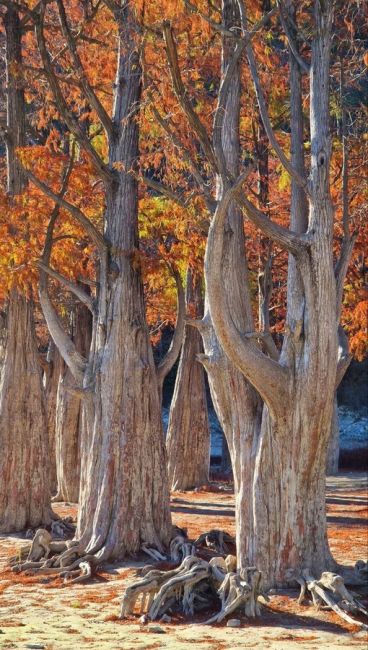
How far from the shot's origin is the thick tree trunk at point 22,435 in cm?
1727

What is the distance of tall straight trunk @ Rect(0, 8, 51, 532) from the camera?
680 inches

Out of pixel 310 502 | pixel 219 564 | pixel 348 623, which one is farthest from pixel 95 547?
pixel 348 623

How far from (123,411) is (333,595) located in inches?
201

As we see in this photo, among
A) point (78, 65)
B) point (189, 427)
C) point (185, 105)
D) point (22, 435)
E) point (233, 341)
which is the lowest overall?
point (22, 435)

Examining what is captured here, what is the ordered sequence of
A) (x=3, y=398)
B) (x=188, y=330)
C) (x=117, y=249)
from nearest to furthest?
(x=117, y=249)
(x=3, y=398)
(x=188, y=330)

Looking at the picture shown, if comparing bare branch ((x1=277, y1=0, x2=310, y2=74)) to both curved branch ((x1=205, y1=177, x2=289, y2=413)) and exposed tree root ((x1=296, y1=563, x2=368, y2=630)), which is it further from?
exposed tree root ((x1=296, y1=563, x2=368, y2=630))

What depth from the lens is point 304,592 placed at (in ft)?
35.2

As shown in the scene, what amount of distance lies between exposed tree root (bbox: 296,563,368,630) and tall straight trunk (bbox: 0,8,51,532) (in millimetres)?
7419

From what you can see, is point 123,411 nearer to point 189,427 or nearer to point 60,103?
point 60,103

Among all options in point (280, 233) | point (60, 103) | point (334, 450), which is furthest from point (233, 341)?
point (334, 450)

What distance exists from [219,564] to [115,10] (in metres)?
7.60

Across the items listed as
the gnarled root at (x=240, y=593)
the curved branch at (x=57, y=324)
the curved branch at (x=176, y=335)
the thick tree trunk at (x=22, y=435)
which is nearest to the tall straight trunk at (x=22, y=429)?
the thick tree trunk at (x=22, y=435)

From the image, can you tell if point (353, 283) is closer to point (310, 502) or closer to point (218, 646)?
point (310, 502)

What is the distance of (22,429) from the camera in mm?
17422
